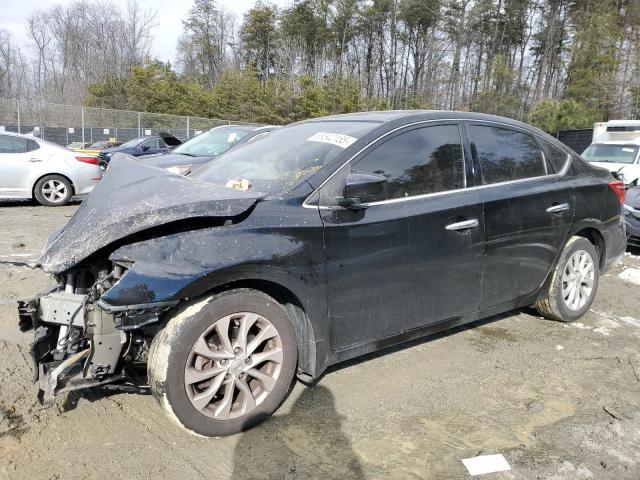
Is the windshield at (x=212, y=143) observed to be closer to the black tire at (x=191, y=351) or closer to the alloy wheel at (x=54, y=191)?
the alloy wheel at (x=54, y=191)

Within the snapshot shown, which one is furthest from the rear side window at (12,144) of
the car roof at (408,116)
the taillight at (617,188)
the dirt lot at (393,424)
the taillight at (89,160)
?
the taillight at (617,188)

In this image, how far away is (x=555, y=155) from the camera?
4379 mm

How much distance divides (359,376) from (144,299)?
64.4 inches

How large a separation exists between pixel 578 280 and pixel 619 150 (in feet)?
35.5

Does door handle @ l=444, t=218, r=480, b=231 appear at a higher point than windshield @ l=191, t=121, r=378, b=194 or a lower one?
lower

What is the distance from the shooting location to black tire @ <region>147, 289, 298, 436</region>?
2529 mm

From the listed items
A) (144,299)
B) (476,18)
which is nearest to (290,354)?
(144,299)

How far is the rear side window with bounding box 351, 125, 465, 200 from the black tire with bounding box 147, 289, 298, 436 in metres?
A: 1.00

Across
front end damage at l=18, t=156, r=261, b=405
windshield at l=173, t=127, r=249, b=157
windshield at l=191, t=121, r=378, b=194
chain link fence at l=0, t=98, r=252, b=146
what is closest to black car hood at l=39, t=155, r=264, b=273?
front end damage at l=18, t=156, r=261, b=405

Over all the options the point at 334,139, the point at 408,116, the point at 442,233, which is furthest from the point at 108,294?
the point at 408,116

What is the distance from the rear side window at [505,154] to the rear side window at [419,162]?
23 centimetres

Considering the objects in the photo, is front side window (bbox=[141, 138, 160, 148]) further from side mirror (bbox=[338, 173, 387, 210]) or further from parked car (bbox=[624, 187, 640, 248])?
side mirror (bbox=[338, 173, 387, 210])

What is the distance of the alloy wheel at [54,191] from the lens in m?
10.0

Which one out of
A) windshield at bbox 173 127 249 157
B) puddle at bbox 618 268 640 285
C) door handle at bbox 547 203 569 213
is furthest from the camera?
windshield at bbox 173 127 249 157
